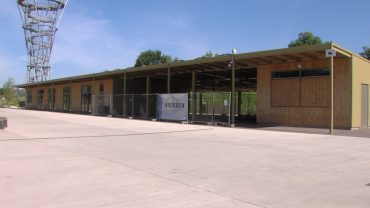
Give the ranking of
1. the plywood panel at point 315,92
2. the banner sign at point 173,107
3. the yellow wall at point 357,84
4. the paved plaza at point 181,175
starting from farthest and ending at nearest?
the banner sign at point 173,107, the plywood panel at point 315,92, the yellow wall at point 357,84, the paved plaza at point 181,175

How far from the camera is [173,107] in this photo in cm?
3038

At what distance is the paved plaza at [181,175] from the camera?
6625 millimetres

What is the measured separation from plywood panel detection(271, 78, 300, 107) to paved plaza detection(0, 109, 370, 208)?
10.4 m

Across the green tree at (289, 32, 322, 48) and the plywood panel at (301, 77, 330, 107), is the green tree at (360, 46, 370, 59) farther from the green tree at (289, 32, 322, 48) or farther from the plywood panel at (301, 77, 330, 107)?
the plywood panel at (301, 77, 330, 107)

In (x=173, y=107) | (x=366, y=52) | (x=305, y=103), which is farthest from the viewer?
(x=366, y=52)

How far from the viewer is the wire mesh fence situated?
3014 cm

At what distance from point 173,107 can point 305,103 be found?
9659mm

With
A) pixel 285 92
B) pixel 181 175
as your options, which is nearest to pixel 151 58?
pixel 285 92

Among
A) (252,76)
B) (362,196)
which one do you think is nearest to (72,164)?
(362,196)

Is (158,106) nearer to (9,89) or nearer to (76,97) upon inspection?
(76,97)

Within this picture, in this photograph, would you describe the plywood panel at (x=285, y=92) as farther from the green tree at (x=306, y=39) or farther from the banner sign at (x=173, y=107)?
the green tree at (x=306, y=39)

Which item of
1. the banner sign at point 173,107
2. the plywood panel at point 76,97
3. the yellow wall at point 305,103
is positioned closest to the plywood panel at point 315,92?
the yellow wall at point 305,103

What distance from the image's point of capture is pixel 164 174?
886 cm

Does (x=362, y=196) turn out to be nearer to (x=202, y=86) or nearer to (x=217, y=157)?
(x=217, y=157)
